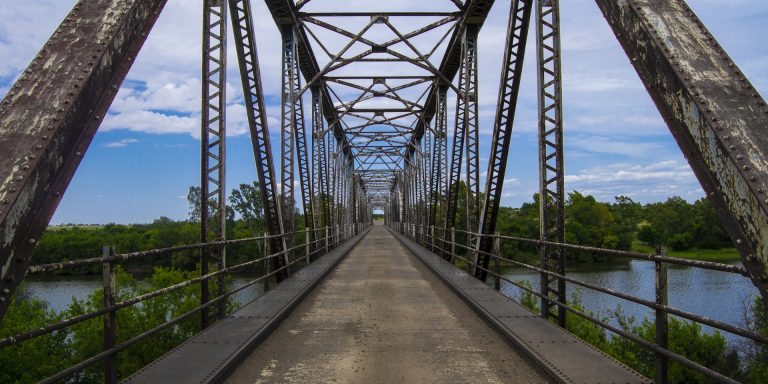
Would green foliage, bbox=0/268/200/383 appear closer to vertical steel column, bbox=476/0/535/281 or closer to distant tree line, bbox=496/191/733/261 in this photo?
vertical steel column, bbox=476/0/535/281

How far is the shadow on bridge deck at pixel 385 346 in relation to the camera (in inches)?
180

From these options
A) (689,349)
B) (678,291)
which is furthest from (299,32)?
(678,291)

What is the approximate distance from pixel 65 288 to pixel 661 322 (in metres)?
54.0

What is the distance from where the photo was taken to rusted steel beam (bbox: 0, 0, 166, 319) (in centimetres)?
288

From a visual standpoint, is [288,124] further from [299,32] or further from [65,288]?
[65,288]

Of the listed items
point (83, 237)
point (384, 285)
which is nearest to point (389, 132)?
point (384, 285)

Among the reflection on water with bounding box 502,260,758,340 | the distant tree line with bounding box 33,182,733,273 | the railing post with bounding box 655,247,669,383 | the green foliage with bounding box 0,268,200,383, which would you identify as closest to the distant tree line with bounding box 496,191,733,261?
the distant tree line with bounding box 33,182,733,273

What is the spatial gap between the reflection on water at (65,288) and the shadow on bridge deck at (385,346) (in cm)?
3350

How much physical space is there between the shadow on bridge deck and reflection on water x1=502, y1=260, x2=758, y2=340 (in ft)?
64.7

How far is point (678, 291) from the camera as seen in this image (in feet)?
118

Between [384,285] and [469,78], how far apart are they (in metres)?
8.06

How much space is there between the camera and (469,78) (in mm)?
16812

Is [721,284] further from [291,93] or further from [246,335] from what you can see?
[246,335]

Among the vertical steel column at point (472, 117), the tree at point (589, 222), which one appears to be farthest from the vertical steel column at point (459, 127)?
the tree at point (589, 222)
